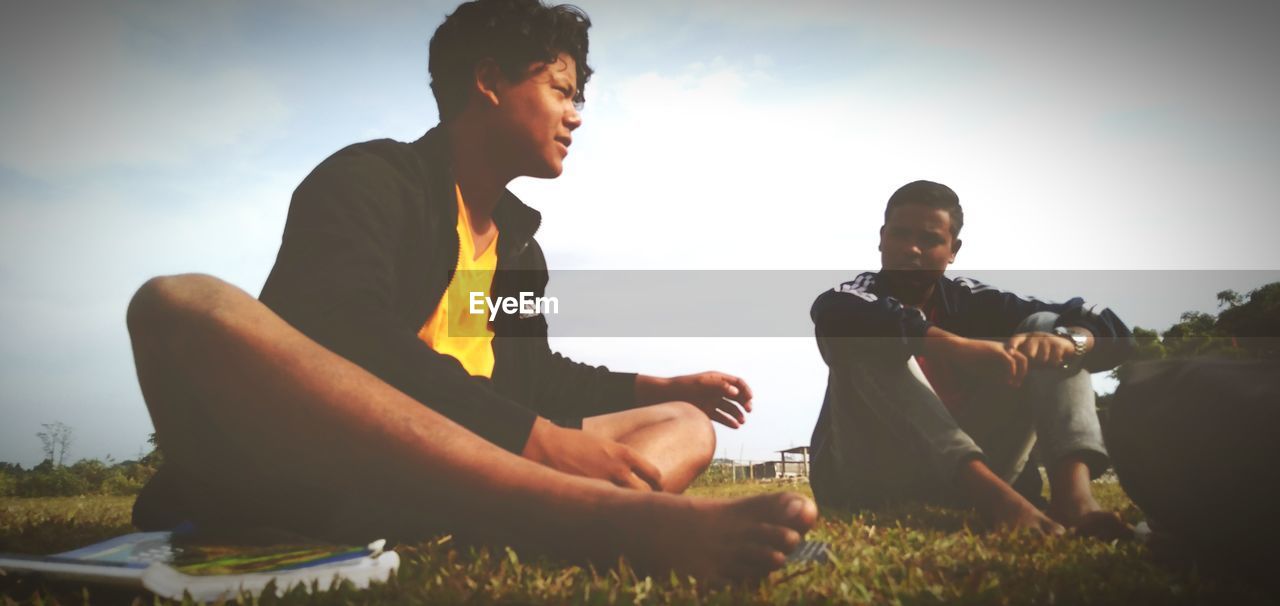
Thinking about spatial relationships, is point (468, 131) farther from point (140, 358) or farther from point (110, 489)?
point (110, 489)

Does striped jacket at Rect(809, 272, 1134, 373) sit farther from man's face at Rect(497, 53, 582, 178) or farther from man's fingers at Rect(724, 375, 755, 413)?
man's face at Rect(497, 53, 582, 178)

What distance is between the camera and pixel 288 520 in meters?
2.30

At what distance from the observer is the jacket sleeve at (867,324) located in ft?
10.5

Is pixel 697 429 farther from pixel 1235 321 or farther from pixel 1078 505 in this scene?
pixel 1235 321

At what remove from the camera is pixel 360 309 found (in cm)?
206

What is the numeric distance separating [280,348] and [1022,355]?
2.78 metres

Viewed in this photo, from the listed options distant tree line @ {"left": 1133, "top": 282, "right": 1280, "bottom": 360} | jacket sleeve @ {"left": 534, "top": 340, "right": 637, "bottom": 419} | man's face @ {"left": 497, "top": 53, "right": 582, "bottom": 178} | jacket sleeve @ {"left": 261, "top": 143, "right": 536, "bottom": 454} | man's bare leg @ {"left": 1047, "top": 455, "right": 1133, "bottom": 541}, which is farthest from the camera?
distant tree line @ {"left": 1133, "top": 282, "right": 1280, "bottom": 360}

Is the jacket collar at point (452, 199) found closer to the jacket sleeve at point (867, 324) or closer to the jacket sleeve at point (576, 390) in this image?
the jacket sleeve at point (576, 390)

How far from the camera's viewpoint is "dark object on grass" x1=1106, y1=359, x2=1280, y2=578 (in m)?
1.82

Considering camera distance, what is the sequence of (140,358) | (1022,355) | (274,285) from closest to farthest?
(140,358) → (274,285) → (1022,355)

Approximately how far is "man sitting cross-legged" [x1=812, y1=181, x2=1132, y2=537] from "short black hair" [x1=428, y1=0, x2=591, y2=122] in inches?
70.2

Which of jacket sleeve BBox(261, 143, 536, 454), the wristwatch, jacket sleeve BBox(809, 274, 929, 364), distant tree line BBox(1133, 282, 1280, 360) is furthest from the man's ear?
distant tree line BBox(1133, 282, 1280, 360)

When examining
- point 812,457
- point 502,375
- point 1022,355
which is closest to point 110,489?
point 502,375

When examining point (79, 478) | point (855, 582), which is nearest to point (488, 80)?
point (855, 582)
